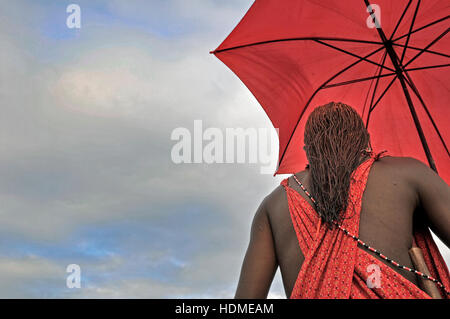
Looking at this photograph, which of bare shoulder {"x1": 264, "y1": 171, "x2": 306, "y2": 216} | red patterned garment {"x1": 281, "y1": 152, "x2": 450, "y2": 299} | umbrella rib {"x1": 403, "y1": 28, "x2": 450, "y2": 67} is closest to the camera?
red patterned garment {"x1": 281, "y1": 152, "x2": 450, "y2": 299}

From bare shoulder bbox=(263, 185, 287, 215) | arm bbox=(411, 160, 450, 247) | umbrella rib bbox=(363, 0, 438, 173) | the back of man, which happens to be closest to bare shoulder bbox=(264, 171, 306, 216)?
bare shoulder bbox=(263, 185, 287, 215)

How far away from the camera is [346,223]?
7.84 feet

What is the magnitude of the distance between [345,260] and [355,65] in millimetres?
4094

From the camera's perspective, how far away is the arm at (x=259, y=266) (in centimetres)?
274

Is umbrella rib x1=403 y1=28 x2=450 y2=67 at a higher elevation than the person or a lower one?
higher

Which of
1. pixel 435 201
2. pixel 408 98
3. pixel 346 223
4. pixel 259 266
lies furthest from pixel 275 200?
pixel 408 98

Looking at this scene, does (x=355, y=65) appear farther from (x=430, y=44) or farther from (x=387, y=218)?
(x=387, y=218)

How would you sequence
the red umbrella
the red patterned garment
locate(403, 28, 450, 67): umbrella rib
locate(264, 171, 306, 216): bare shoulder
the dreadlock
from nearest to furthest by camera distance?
the red patterned garment, the dreadlock, locate(264, 171, 306, 216): bare shoulder, the red umbrella, locate(403, 28, 450, 67): umbrella rib

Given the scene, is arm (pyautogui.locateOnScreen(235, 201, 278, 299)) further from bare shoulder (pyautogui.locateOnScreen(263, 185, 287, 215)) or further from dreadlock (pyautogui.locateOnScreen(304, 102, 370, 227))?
dreadlock (pyautogui.locateOnScreen(304, 102, 370, 227))

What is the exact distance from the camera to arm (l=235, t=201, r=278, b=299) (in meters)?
2.74

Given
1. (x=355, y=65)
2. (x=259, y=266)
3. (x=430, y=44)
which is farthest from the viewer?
(x=355, y=65)

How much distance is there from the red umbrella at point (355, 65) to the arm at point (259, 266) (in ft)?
10.3
